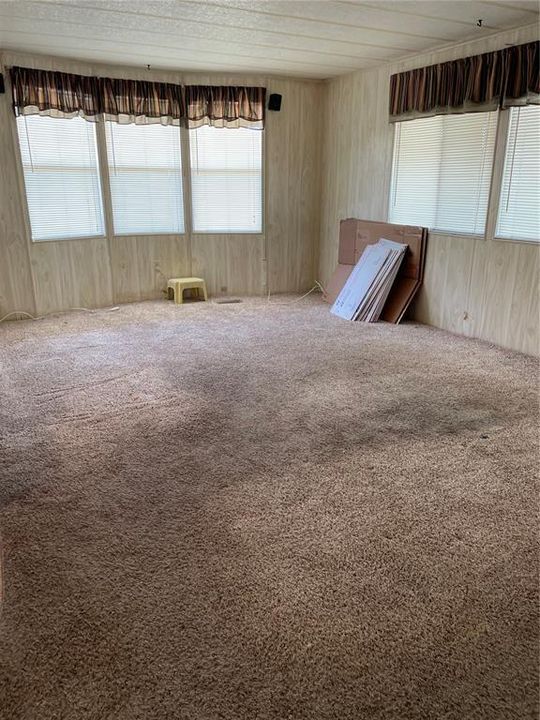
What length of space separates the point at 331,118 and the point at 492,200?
101 inches

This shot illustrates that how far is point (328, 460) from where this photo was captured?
107 inches

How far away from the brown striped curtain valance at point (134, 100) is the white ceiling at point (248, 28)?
10.3 inches

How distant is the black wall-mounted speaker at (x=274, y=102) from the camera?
19.7 feet

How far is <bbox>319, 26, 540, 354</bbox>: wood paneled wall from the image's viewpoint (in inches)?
171

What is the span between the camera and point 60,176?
5387 millimetres

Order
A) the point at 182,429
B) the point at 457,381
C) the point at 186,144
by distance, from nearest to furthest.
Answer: the point at 182,429 → the point at 457,381 → the point at 186,144

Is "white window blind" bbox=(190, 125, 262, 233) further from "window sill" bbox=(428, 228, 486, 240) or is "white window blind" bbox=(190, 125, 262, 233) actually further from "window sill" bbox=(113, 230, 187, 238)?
"window sill" bbox=(428, 228, 486, 240)

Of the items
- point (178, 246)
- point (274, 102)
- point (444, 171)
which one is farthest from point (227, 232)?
point (444, 171)

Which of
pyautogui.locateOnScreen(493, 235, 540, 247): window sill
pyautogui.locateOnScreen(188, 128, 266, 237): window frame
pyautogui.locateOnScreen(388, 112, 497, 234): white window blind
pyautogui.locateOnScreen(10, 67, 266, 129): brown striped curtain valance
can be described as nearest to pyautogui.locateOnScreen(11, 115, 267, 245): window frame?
pyautogui.locateOnScreen(188, 128, 266, 237): window frame

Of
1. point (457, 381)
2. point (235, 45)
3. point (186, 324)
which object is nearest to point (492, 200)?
point (457, 381)

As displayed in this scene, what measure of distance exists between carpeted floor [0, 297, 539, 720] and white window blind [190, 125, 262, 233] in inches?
115

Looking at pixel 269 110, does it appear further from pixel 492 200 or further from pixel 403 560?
pixel 403 560

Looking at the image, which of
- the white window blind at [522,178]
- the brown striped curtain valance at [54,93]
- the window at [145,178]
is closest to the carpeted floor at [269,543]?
the white window blind at [522,178]

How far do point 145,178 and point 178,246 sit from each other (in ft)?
2.67
